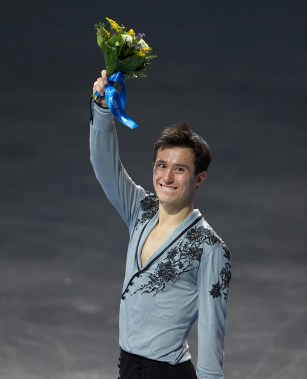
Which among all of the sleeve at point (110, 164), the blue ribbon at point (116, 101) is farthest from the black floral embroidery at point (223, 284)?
the blue ribbon at point (116, 101)

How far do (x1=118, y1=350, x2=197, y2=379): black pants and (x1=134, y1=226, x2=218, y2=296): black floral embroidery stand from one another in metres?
0.22

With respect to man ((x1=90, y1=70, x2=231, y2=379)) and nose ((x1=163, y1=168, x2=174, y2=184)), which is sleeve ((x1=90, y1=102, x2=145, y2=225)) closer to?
man ((x1=90, y1=70, x2=231, y2=379))

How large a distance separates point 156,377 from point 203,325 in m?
0.24

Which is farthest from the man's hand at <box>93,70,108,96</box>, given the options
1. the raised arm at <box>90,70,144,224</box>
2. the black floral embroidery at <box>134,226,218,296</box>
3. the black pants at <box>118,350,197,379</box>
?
the black pants at <box>118,350,197,379</box>

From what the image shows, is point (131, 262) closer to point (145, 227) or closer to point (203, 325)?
point (145, 227)

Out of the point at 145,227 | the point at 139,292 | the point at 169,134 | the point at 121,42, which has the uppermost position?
the point at 121,42

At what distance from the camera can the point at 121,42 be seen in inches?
113

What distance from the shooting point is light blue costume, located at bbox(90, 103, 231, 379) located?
2818 millimetres

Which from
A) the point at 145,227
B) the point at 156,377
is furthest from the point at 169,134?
the point at 156,377

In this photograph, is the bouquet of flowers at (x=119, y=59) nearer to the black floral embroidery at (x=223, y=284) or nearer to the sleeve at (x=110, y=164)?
the sleeve at (x=110, y=164)
